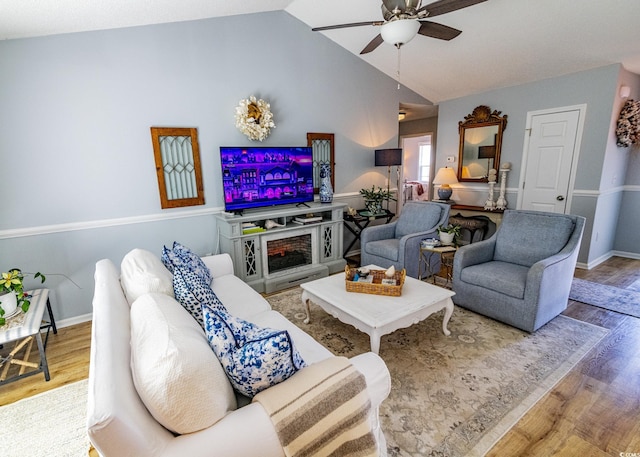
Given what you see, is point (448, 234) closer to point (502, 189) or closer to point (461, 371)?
point (461, 371)

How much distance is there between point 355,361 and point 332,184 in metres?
3.28

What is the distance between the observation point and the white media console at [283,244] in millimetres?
3279

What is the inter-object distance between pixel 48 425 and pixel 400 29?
3280mm

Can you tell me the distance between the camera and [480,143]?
4633 mm

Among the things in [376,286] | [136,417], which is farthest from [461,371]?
[136,417]

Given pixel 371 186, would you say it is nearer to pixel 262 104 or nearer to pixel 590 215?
pixel 262 104

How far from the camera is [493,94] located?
440 cm

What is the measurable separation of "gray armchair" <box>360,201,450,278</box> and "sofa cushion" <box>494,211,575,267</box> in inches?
27.2

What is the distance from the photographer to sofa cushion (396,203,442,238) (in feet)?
12.1

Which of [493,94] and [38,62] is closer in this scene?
[38,62]

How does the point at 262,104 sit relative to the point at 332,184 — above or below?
above

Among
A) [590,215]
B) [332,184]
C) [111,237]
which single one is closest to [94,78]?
[111,237]

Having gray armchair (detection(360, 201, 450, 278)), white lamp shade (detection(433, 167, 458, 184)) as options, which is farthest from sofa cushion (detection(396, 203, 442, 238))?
white lamp shade (detection(433, 167, 458, 184))

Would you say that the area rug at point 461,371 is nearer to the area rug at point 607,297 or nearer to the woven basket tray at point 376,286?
the woven basket tray at point 376,286
